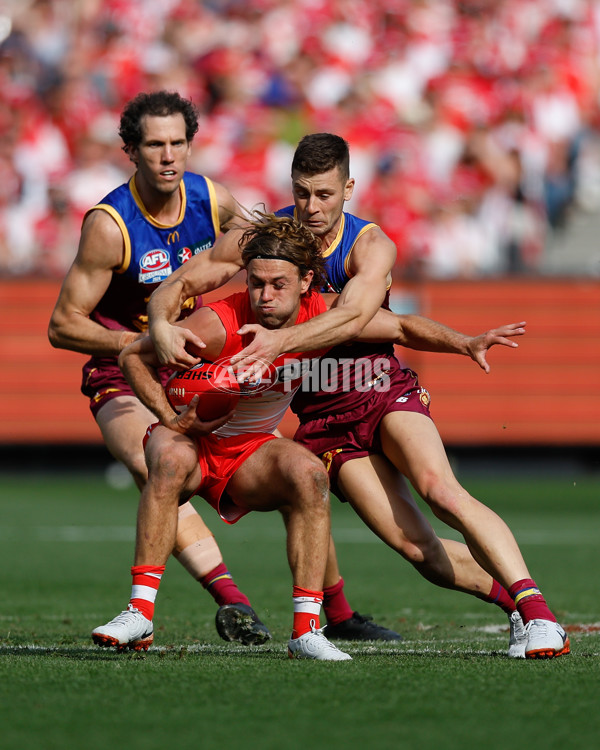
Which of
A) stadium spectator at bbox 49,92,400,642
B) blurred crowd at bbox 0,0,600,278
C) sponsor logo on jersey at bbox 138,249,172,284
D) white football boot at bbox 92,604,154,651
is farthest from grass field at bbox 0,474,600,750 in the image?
blurred crowd at bbox 0,0,600,278

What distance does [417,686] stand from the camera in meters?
3.67

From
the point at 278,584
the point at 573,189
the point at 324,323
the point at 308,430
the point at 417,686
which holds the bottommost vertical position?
the point at 278,584

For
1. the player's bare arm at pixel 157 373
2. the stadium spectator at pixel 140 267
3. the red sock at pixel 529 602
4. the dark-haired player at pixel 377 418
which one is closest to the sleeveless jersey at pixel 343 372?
the dark-haired player at pixel 377 418

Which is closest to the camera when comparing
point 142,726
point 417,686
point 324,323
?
point 142,726

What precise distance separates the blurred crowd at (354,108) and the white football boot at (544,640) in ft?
31.3

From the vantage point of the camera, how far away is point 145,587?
4.40m

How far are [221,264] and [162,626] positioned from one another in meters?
1.92

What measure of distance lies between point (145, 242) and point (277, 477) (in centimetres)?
162

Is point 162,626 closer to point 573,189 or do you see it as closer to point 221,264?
point 221,264

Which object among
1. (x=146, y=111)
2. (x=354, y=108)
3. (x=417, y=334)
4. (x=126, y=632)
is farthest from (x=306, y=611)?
(x=354, y=108)

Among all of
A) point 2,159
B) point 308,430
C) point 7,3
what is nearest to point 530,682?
point 308,430

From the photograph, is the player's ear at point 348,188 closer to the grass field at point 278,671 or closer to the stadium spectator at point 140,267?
the stadium spectator at point 140,267

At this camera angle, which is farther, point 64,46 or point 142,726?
point 64,46

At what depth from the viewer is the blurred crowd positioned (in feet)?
45.7
